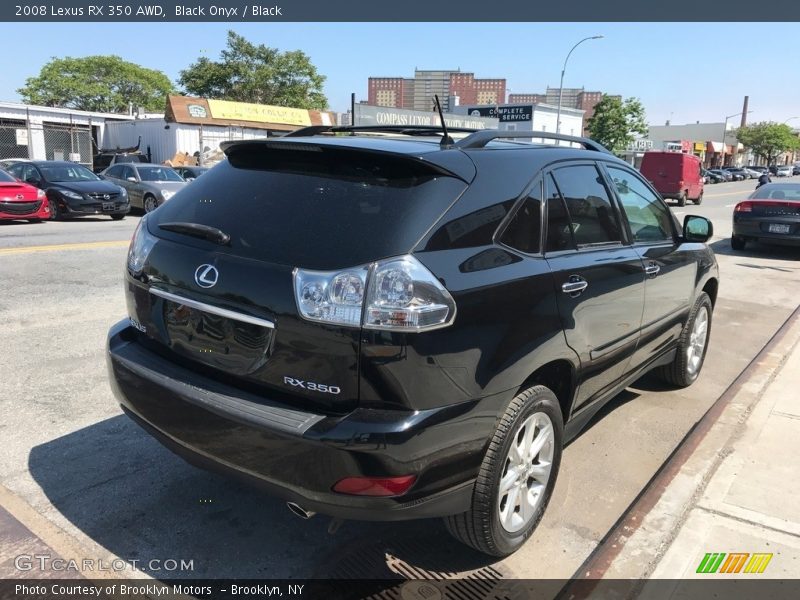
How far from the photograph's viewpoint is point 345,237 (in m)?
2.36

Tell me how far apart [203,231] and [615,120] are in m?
59.0

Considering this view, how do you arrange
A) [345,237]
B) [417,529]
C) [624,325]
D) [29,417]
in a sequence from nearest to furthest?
[345,237] → [417,529] → [624,325] → [29,417]

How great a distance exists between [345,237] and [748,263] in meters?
11.9

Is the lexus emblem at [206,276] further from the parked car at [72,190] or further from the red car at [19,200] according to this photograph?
the parked car at [72,190]

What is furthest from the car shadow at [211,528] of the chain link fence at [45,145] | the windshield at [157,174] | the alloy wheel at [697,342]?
the chain link fence at [45,145]

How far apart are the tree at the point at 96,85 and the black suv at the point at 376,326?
82767mm

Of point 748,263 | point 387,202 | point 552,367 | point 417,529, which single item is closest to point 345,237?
point 387,202

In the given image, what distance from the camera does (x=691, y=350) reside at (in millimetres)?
4992

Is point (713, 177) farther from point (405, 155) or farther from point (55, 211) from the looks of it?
point (405, 155)

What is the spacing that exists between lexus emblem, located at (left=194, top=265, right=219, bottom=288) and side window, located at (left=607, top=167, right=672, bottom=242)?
2440 mm

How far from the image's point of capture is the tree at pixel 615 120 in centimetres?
5588

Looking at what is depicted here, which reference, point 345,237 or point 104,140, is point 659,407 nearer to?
point 345,237

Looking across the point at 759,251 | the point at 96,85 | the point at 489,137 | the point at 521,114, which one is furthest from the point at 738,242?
the point at 96,85

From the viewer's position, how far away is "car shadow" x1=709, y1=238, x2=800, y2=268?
42.9 ft
